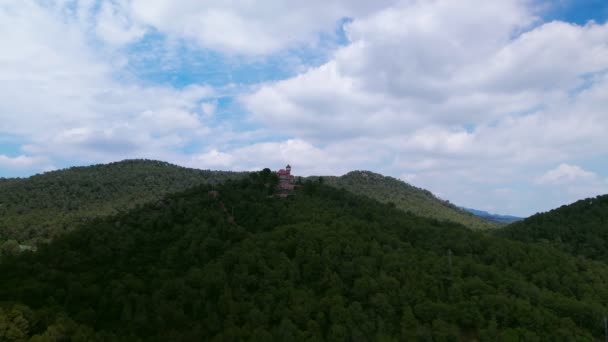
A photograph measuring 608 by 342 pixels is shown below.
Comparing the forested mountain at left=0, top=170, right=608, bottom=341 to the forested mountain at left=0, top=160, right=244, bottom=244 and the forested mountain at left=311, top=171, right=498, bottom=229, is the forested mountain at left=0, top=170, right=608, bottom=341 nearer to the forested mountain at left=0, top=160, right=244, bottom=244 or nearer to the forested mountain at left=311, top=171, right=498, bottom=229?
the forested mountain at left=0, top=160, right=244, bottom=244

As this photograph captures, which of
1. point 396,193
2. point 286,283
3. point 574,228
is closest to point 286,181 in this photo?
point 286,283

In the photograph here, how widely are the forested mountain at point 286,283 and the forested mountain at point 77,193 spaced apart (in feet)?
126

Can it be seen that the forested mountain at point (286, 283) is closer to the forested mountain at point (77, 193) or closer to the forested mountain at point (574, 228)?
the forested mountain at point (574, 228)

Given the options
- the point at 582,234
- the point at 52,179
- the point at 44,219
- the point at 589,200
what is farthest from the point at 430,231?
the point at 52,179

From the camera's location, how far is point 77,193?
109m

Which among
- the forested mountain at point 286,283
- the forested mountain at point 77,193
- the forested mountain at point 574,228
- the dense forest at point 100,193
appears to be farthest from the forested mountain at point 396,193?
the forested mountain at point 286,283

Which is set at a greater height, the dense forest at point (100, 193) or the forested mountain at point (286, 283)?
the dense forest at point (100, 193)

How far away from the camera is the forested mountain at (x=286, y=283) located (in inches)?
1522

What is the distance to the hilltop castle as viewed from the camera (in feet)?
240

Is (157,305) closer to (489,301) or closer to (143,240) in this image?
(143,240)

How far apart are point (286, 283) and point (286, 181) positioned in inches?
1408

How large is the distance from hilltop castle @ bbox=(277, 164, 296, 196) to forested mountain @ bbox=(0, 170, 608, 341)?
39.2 ft

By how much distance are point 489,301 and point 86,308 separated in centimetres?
3980

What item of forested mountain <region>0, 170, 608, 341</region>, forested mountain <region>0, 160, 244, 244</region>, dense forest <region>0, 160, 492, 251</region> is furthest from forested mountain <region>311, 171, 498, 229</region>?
forested mountain <region>0, 170, 608, 341</region>
